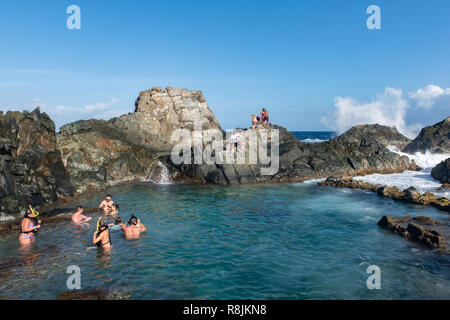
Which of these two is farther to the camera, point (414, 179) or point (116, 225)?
point (414, 179)

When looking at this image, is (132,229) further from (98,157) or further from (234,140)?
(98,157)

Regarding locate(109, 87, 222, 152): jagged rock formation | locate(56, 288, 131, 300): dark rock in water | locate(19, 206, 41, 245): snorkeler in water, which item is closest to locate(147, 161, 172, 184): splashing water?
locate(109, 87, 222, 152): jagged rock formation

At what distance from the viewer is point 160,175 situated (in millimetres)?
37594

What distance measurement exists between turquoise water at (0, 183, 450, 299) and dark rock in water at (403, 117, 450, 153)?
32423 mm

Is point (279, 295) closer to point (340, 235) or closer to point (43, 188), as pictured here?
point (340, 235)

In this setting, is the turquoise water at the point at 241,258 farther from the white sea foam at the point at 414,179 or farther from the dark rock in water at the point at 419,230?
the white sea foam at the point at 414,179

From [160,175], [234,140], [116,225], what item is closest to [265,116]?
[234,140]

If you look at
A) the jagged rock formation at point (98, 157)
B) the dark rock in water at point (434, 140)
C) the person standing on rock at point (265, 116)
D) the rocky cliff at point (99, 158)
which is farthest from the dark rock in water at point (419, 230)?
the dark rock in water at point (434, 140)

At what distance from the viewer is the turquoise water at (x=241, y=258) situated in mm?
11234

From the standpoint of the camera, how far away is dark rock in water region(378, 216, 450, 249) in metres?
15.1

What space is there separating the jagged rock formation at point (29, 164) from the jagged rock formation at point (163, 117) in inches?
708

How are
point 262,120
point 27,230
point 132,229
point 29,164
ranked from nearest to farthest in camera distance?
point 27,230, point 132,229, point 29,164, point 262,120

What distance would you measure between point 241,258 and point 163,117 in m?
41.0

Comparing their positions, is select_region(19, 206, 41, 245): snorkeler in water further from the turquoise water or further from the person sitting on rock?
the person sitting on rock
